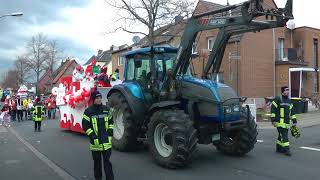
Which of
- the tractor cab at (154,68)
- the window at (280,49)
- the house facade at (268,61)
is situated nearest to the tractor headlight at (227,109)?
the tractor cab at (154,68)

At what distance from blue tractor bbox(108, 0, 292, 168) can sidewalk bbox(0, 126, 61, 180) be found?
2.33m

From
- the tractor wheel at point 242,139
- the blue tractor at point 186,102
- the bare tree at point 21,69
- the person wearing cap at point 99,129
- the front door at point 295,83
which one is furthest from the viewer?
the bare tree at point 21,69

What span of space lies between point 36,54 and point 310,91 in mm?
53199

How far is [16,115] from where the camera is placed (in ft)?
102

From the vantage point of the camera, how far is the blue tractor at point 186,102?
9.64m

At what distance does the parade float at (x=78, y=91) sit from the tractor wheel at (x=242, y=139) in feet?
17.2

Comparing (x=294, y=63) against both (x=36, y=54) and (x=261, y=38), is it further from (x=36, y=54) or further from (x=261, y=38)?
(x=36, y=54)

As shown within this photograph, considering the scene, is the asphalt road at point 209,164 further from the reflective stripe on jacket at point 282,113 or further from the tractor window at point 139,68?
the tractor window at point 139,68

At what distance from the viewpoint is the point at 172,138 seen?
973cm

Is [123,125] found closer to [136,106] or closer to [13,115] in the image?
[136,106]

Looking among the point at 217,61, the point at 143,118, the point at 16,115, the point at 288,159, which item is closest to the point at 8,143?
the point at 143,118

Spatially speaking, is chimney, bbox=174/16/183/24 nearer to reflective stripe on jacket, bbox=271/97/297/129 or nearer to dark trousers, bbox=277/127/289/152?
reflective stripe on jacket, bbox=271/97/297/129

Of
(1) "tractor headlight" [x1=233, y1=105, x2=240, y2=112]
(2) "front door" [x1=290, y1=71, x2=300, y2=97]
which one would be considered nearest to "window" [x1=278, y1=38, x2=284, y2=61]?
(2) "front door" [x1=290, y1=71, x2=300, y2=97]

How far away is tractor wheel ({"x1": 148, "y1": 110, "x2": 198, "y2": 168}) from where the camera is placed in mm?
9516
